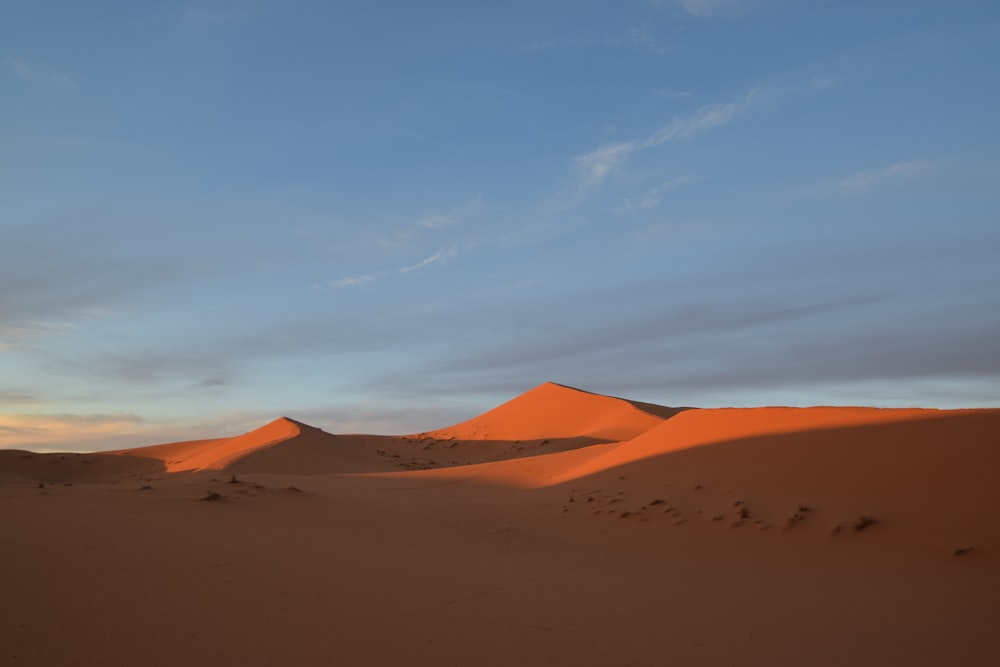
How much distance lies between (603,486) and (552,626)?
778cm

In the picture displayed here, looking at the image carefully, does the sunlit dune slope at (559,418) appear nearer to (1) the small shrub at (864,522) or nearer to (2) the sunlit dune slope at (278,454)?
(2) the sunlit dune slope at (278,454)

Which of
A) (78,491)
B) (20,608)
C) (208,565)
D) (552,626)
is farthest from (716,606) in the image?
(78,491)

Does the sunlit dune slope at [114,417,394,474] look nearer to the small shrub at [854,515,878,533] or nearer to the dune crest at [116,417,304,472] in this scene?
the dune crest at [116,417,304,472]

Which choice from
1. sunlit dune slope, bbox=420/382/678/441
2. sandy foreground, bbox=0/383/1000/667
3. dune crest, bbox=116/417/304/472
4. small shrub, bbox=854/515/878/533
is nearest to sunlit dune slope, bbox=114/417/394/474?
dune crest, bbox=116/417/304/472

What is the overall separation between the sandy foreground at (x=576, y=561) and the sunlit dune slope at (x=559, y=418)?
17.4m

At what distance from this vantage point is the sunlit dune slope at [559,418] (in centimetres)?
3469

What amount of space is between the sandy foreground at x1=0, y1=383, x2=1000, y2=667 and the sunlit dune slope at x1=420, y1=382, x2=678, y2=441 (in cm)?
1744

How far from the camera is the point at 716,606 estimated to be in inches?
336

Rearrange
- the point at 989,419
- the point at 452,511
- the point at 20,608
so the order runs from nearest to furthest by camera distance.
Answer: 1. the point at 20,608
2. the point at 989,419
3. the point at 452,511

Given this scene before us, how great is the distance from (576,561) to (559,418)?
27.4 m

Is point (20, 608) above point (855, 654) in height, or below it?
above

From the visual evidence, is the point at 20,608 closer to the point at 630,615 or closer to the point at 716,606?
the point at 630,615

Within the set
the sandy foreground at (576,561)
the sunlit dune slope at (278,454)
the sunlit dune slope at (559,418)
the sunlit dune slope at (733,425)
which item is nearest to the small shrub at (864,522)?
the sandy foreground at (576,561)

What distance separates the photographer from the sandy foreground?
655cm
